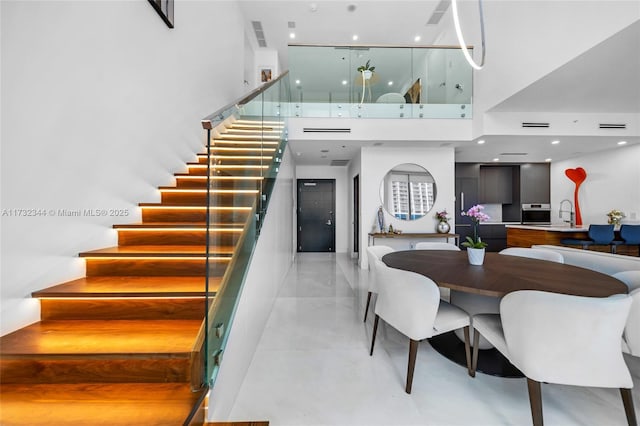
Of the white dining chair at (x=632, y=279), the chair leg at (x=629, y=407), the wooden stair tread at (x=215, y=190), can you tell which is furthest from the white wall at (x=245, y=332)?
the white dining chair at (x=632, y=279)

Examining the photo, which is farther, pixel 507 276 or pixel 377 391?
pixel 507 276

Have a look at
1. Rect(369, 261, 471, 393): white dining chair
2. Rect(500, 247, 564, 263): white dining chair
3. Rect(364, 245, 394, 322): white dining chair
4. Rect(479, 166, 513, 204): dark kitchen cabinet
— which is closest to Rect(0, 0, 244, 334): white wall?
Rect(369, 261, 471, 393): white dining chair

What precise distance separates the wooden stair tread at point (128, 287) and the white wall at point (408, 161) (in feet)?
15.3

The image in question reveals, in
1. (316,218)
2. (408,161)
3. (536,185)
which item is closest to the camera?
(408,161)

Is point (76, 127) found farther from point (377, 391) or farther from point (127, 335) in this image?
point (377, 391)

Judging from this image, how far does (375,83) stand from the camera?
17.9 feet

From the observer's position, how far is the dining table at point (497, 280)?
188 cm

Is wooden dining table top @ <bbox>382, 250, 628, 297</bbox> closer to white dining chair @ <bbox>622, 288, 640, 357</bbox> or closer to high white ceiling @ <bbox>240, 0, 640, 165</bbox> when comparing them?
white dining chair @ <bbox>622, 288, 640, 357</bbox>

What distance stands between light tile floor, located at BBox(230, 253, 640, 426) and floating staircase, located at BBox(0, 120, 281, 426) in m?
0.79

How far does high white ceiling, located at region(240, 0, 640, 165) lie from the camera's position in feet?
10.4

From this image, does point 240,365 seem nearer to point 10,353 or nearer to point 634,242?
point 10,353

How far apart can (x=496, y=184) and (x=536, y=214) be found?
4.68 feet

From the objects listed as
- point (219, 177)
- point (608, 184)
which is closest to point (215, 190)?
point (219, 177)

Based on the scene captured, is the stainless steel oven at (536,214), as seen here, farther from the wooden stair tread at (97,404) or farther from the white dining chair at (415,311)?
the wooden stair tread at (97,404)
